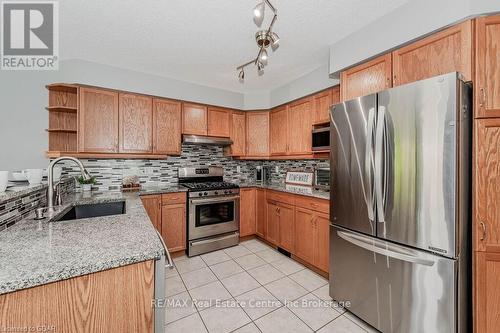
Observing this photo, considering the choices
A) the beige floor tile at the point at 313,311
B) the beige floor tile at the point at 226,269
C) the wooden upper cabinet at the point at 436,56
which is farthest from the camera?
the beige floor tile at the point at 226,269

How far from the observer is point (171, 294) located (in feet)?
7.13

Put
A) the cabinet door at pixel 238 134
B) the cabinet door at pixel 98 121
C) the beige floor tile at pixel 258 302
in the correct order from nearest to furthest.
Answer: the beige floor tile at pixel 258 302, the cabinet door at pixel 98 121, the cabinet door at pixel 238 134

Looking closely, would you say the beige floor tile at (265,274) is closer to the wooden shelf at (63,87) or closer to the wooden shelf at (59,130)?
the wooden shelf at (59,130)

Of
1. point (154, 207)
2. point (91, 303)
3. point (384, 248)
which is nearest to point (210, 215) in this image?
point (154, 207)

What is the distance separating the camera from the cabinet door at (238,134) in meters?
3.78

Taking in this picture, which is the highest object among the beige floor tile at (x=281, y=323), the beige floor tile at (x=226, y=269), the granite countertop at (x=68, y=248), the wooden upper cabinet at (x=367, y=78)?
the wooden upper cabinet at (x=367, y=78)

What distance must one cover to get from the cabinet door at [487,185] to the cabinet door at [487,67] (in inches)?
3.5

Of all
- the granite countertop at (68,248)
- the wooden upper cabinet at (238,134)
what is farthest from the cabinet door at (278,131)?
the granite countertop at (68,248)

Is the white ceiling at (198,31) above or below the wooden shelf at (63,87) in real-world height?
above

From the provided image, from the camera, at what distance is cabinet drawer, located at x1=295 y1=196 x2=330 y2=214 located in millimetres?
2402

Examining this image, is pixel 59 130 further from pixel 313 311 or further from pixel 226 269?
pixel 313 311

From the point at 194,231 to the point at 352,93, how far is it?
104 inches

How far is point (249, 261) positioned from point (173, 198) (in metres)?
1.35

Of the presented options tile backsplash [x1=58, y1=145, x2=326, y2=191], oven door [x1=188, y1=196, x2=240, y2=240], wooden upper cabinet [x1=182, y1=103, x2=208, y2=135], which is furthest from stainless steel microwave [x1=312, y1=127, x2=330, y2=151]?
wooden upper cabinet [x1=182, y1=103, x2=208, y2=135]
